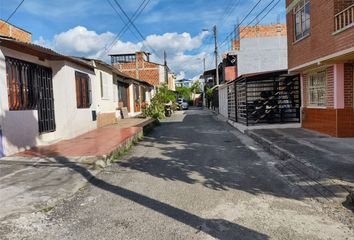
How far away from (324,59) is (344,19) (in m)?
1.42

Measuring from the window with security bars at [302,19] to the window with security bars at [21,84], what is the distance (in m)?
9.88

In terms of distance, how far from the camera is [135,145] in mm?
12391

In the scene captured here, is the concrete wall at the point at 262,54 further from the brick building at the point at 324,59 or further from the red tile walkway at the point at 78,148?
the red tile walkway at the point at 78,148

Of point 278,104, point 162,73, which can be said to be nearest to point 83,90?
point 278,104

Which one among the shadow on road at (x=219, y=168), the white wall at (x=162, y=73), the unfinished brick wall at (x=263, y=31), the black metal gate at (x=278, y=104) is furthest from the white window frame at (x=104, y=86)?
the white wall at (x=162, y=73)

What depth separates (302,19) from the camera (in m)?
13.4

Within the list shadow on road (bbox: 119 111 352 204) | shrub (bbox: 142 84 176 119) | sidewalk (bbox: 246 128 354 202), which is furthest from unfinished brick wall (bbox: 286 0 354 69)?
shrub (bbox: 142 84 176 119)

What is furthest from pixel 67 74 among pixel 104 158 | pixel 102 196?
pixel 102 196

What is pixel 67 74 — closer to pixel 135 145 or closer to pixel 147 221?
pixel 135 145

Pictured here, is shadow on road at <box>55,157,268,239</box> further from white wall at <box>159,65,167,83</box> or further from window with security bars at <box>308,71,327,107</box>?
white wall at <box>159,65,167,83</box>

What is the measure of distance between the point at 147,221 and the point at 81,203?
4.84 feet

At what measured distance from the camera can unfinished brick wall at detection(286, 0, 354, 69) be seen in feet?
32.3

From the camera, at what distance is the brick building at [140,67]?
1817 inches

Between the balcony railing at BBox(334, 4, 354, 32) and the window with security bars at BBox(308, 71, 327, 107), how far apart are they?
2.58 metres
